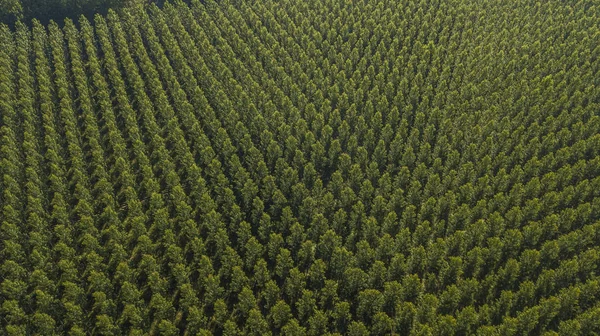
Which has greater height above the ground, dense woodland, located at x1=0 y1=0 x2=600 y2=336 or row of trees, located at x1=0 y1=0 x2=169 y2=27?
row of trees, located at x1=0 y1=0 x2=169 y2=27

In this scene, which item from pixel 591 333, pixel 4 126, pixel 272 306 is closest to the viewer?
pixel 591 333

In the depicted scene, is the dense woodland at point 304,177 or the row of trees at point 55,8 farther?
the row of trees at point 55,8

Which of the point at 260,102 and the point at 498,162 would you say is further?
→ the point at 260,102

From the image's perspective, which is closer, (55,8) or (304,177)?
(304,177)

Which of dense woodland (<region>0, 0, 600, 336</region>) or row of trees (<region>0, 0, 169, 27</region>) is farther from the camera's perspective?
row of trees (<region>0, 0, 169, 27</region>)

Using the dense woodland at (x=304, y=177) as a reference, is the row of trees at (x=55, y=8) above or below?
above

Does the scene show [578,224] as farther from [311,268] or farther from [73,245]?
[73,245]

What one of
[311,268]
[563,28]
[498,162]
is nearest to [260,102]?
[311,268]

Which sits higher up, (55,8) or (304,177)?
(55,8)
